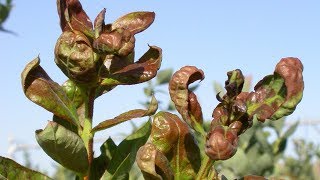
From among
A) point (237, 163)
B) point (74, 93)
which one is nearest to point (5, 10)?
point (237, 163)

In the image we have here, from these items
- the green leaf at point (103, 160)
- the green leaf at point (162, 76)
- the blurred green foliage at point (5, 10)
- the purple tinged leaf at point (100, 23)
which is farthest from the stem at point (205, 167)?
the green leaf at point (162, 76)

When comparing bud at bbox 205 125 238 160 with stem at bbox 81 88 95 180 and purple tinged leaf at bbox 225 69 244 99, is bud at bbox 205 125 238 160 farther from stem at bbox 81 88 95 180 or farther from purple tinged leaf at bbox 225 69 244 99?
stem at bbox 81 88 95 180

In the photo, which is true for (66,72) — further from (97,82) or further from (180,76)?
(180,76)

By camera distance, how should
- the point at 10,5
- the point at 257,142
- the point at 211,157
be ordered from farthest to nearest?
the point at 257,142 < the point at 10,5 < the point at 211,157

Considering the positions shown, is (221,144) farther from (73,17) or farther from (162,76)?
(162,76)

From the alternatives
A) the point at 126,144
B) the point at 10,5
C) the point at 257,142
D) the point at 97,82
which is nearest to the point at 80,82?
the point at 97,82

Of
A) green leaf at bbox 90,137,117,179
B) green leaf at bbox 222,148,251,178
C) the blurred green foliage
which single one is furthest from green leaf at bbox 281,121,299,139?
green leaf at bbox 90,137,117,179
